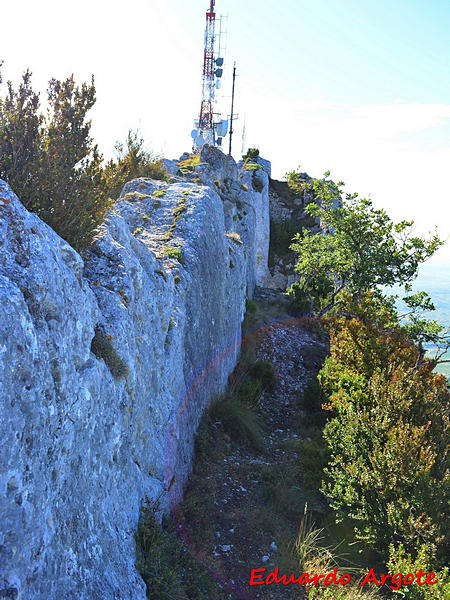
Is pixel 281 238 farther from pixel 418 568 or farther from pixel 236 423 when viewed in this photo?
pixel 418 568

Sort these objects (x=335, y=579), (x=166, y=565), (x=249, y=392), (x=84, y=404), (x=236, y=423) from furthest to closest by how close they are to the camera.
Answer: (x=249, y=392) → (x=236, y=423) → (x=335, y=579) → (x=166, y=565) → (x=84, y=404)

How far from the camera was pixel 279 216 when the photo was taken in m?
37.5

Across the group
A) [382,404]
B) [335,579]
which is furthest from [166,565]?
[382,404]

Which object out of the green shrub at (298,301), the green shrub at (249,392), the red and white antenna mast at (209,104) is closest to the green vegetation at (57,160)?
the green shrub at (249,392)

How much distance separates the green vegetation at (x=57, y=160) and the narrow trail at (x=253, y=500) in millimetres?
5614

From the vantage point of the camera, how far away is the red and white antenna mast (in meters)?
31.4

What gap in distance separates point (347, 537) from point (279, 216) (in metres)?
31.5

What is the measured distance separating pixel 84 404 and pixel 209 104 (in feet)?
110

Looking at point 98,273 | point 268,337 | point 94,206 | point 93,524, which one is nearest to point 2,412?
point 93,524

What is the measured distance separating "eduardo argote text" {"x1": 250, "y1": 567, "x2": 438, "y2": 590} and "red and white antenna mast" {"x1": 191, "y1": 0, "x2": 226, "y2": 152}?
29410 mm

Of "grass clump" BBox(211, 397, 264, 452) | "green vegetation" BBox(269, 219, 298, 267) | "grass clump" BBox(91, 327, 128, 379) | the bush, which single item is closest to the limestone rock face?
"grass clump" BBox(91, 327, 128, 379)

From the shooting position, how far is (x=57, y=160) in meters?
5.53

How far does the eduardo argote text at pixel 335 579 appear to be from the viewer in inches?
265

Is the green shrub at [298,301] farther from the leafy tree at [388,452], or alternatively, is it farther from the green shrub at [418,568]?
the green shrub at [418,568]
